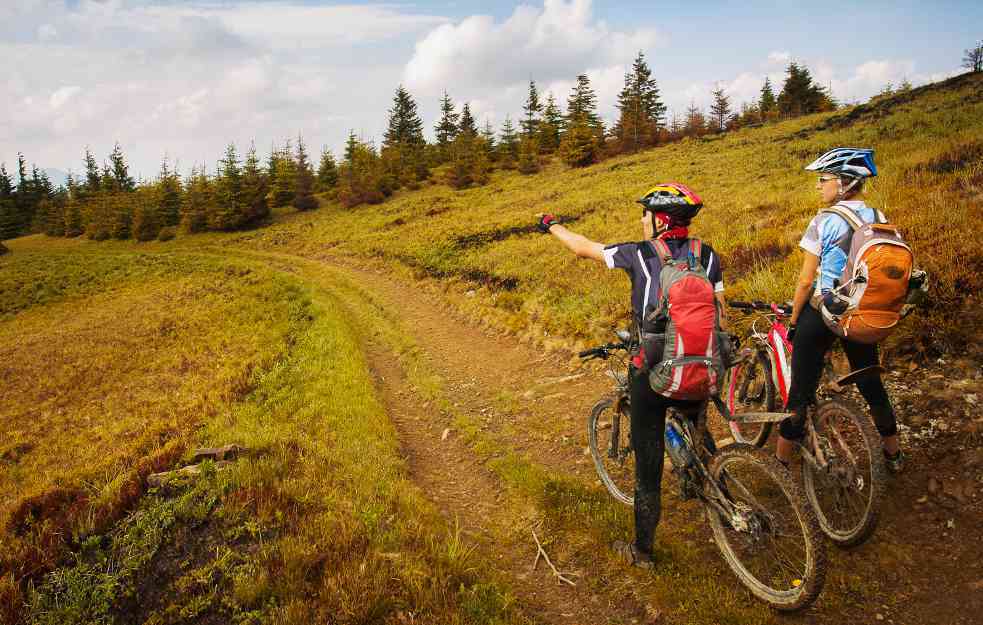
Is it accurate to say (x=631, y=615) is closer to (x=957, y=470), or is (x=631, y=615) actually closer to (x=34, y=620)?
(x=957, y=470)

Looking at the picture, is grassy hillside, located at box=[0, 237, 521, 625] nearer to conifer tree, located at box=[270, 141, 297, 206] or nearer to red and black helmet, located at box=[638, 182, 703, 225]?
red and black helmet, located at box=[638, 182, 703, 225]

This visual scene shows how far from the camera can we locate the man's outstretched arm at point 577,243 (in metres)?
3.63

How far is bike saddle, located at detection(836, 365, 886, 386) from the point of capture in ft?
13.0

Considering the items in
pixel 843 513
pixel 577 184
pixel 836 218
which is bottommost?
pixel 843 513

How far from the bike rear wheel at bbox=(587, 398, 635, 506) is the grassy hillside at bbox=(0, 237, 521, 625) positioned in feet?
5.95

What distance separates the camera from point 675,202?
11.2 ft

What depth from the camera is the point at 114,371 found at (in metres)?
15.1

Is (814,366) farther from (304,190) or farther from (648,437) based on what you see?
(304,190)

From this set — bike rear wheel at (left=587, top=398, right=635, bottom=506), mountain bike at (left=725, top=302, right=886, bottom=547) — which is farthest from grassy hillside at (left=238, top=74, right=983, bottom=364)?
bike rear wheel at (left=587, top=398, right=635, bottom=506)

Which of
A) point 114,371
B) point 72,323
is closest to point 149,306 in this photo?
point 72,323

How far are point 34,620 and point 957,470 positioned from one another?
26.4 ft

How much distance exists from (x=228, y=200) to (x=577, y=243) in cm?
6026

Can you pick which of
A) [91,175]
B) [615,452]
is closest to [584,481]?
[615,452]

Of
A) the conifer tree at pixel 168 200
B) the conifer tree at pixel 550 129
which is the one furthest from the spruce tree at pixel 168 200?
the conifer tree at pixel 550 129
